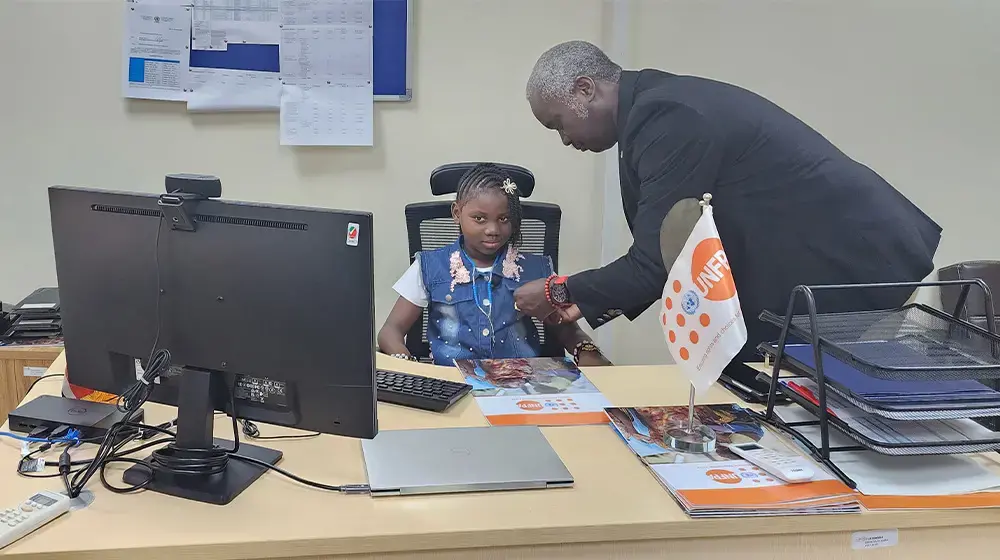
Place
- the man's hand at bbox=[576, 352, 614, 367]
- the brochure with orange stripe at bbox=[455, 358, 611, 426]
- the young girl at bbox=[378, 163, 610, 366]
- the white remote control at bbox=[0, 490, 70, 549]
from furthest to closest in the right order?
the young girl at bbox=[378, 163, 610, 366] → the man's hand at bbox=[576, 352, 614, 367] → the brochure with orange stripe at bbox=[455, 358, 611, 426] → the white remote control at bbox=[0, 490, 70, 549]

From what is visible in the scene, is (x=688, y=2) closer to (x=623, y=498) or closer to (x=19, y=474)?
(x=623, y=498)

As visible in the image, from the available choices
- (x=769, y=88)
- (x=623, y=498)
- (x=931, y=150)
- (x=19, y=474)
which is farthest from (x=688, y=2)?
(x=19, y=474)

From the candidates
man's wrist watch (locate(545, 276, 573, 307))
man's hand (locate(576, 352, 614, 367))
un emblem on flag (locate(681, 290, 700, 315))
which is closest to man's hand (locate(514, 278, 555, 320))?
man's wrist watch (locate(545, 276, 573, 307))

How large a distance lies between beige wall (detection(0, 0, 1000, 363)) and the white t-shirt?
0.49 m

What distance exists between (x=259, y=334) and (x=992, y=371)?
1105 mm

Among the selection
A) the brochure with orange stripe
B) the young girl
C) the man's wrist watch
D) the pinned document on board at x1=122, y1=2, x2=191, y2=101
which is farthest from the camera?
the pinned document on board at x1=122, y1=2, x2=191, y2=101

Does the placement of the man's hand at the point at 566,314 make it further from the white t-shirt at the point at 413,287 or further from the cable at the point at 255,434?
the cable at the point at 255,434

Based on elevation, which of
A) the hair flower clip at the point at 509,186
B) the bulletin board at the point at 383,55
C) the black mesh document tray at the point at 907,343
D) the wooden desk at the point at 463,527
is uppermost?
the bulletin board at the point at 383,55

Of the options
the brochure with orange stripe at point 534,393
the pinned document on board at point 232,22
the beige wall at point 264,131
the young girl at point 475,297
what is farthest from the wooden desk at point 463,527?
the pinned document on board at point 232,22

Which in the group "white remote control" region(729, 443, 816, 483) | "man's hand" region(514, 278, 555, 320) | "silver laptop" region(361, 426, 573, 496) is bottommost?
"silver laptop" region(361, 426, 573, 496)

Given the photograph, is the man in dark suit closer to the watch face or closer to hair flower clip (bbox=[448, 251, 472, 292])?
the watch face

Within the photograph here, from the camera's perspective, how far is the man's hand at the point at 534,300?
204 centimetres

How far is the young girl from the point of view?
242 centimetres

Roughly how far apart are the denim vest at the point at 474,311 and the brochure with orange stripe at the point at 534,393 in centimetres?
51
